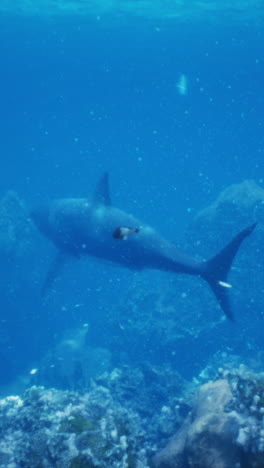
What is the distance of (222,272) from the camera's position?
21.7ft

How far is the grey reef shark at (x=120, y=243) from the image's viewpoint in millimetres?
6574

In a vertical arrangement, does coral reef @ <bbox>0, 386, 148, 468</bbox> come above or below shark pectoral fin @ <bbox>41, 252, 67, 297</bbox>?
below

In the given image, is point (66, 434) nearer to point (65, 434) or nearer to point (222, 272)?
point (65, 434)

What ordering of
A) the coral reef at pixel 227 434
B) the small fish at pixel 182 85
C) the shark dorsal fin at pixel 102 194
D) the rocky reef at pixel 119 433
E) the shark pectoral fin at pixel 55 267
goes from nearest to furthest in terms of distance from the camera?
the coral reef at pixel 227 434 → the rocky reef at pixel 119 433 → the shark dorsal fin at pixel 102 194 → the shark pectoral fin at pixel 55 267 → the small fish at pixel 182 85

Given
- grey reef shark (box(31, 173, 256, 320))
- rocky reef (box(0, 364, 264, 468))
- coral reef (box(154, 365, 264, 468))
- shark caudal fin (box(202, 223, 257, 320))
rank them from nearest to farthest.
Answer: coral reef (box(154, 365, 264, 468)) → rocky reef (box(0, 364, 264, 468)) → shark caudal fin (box(202, 223, 257, 320)) → grey reef shark (box(31, 173, 256, 320))

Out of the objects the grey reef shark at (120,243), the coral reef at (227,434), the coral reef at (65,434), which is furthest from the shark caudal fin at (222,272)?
the coral reef at (65,434)

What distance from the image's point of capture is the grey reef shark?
6574 mm

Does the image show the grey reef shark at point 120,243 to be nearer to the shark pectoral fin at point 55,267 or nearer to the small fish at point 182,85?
the shark pectoral fin at point 55,267

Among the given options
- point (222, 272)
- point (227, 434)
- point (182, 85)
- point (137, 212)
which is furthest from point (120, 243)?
point (182, 85)

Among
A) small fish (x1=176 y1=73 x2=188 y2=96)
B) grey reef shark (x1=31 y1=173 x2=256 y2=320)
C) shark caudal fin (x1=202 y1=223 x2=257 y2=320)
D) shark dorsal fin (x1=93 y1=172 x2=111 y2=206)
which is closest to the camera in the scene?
shark caudal fin (x1=202 y1=223 x2=257 y2=320)

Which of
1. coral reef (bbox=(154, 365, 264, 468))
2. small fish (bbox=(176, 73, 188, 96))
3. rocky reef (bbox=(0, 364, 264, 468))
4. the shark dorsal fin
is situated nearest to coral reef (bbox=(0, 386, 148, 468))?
rocky reef (bbox=(0, 364, 264, 468))

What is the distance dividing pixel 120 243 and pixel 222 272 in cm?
236

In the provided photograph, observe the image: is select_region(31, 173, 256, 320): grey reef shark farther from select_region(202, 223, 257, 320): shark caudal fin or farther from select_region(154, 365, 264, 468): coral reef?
select_region(154, 365, 264, 468): coral reef

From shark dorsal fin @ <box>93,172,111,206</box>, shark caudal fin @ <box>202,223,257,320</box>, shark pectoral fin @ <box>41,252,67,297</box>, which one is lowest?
shark caudal fin @ <box>202,223,257,320</box>
